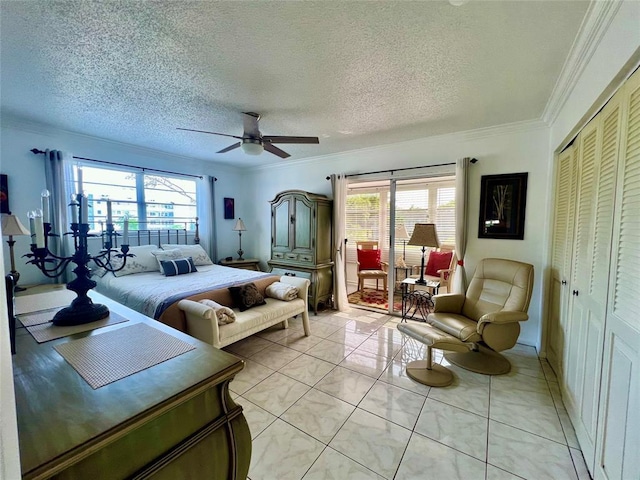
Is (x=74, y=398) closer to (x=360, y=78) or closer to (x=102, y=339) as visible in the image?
(x=102, y=339)

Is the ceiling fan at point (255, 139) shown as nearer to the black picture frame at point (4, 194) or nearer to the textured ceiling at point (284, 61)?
the textured ceiling at point (284, 61)

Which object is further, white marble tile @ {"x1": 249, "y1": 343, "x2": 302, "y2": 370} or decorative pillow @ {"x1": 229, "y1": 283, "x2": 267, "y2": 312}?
decorative pillow @ {"x1": 229, "y1": 283, "x2": 267, "y2": 312}

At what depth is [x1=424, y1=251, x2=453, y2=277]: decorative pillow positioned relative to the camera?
4156 millimetres

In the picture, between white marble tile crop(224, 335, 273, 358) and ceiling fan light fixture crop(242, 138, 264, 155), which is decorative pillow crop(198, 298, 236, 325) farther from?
ceiling fan light fixture crop(242, 138, 264, 155)

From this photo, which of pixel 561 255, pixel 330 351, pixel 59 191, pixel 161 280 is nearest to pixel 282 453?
pixel 330 351

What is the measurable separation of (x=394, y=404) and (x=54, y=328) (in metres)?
2.15

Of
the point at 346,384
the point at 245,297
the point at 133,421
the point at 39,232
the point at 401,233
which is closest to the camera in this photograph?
the point at 133,421

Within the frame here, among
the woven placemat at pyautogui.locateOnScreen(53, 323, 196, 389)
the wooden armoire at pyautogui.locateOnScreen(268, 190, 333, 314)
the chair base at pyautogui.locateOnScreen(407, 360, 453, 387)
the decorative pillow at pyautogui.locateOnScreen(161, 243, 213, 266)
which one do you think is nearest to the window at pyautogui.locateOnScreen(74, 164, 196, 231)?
the decorative pillow at pyautogui.locateOnScreen(161, 243, 213, 266)

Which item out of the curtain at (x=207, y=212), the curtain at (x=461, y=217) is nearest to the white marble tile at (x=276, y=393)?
the curtain at (x=461, y=217)

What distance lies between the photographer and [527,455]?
1633 millimetres

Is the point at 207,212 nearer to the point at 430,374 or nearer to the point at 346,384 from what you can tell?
the point at 346,384

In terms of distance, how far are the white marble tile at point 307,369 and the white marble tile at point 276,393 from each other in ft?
0.22

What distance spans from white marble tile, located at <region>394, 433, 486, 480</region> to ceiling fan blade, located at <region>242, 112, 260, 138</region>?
2.78 m

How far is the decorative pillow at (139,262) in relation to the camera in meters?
3.48
